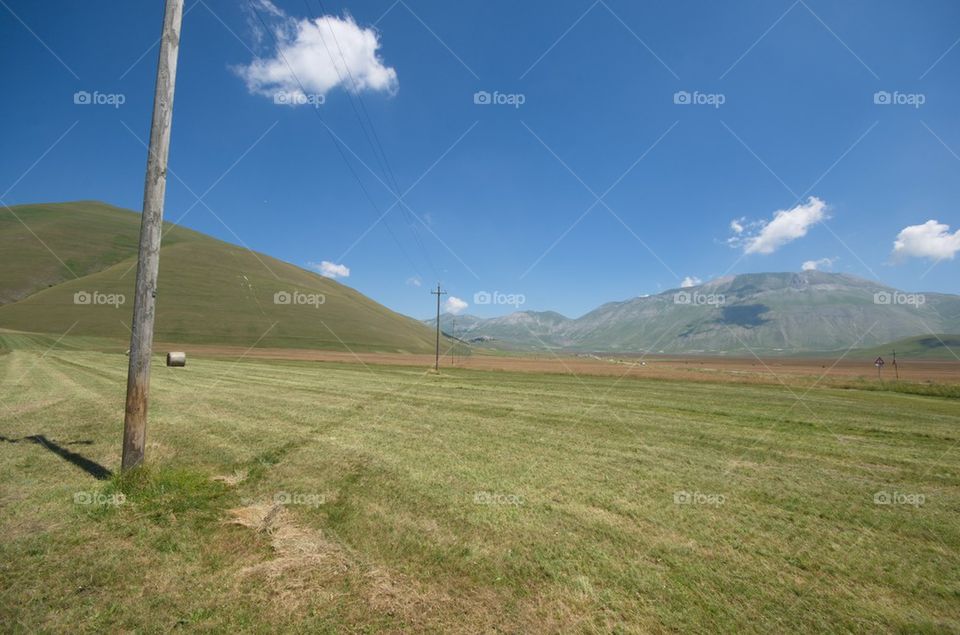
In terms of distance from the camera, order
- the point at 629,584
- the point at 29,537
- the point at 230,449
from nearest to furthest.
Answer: the point at 629,584 → the point at 29,537 → the point at 230,449

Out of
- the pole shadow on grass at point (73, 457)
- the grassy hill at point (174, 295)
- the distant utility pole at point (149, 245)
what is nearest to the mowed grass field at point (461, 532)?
the pole shadow on grass at point (73, 457)

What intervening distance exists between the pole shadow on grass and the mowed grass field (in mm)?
164

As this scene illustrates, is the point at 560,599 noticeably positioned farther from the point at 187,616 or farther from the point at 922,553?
the point at 922,553

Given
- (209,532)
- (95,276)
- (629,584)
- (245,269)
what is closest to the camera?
(629,584)

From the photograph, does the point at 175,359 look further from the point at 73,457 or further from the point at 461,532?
the point at 461,532

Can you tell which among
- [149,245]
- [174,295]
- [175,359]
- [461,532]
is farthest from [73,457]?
[174,295]

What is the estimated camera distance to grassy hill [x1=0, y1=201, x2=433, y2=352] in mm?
115250

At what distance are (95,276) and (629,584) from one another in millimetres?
193753

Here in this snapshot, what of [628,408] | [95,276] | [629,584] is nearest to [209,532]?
[629,584]

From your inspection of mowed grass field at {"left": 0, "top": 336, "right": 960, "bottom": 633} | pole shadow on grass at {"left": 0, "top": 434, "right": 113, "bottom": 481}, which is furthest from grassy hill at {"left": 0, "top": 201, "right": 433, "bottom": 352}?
mowed grass field at {"left": 0, "top": 336, "right": 960, "bottom": 633}

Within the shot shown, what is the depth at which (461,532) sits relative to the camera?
21.7 ft

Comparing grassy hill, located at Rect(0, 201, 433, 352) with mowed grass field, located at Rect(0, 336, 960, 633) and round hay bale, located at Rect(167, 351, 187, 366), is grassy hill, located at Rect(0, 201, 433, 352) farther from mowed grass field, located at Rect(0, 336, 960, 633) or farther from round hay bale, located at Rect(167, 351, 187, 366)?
mowed grass field, located at Rect(0, 336, 960, 633)

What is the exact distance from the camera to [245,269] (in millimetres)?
172375

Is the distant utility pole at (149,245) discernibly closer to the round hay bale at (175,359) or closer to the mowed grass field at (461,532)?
the mowed grass field at (461,532)
